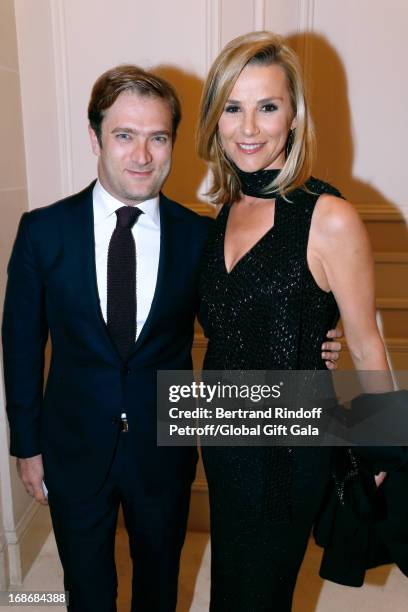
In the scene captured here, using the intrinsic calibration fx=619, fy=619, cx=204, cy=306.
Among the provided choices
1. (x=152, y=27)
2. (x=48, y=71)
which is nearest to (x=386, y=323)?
(x=152, y=27)

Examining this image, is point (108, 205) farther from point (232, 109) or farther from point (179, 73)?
point (179, 73)

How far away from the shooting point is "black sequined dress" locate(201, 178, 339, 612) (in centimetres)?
167

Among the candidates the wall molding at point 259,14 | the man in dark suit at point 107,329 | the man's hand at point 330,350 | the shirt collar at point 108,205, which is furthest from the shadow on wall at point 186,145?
the man's hand at point 330,350

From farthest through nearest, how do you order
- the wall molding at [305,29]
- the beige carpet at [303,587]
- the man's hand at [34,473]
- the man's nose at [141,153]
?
the wall molding at [305,29] → the beige carpet at [303,587] → the man's hand at [34,473] → the man's nose at [141,153]

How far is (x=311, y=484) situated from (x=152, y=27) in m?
1.91

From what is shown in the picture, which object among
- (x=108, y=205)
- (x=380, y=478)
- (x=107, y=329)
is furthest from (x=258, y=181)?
(x=380, y=478)

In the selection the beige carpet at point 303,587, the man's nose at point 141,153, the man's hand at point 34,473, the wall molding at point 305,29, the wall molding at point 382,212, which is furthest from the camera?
the wall molding at point 382,212

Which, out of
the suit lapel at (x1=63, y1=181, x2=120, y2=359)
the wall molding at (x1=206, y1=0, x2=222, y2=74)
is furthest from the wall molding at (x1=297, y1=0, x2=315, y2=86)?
the suit lapel at (x1=63, y1=181, x2=120, y2=359)

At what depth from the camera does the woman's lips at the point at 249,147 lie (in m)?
1.73

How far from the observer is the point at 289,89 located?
1731mm

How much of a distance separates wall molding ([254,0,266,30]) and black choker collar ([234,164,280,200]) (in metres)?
1.14

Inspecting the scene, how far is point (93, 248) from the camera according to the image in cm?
182

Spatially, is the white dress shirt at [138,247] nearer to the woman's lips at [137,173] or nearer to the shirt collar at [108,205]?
the shirt collar at [108,205]

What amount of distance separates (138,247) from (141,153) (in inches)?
10.9
